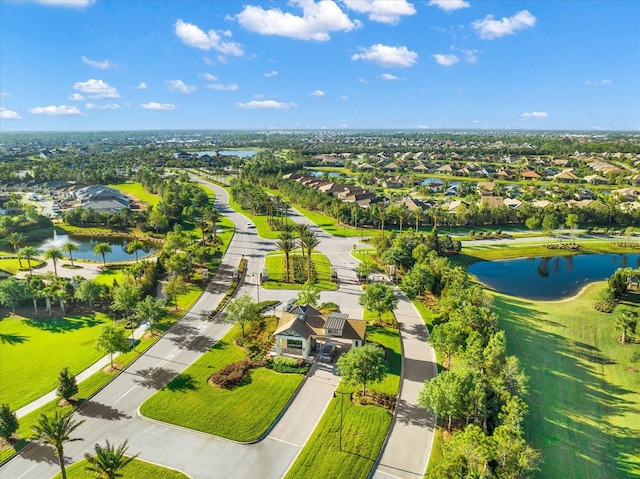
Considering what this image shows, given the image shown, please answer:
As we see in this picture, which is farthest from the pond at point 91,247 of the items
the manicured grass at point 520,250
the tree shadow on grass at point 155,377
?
the manicured grass at point 520,250

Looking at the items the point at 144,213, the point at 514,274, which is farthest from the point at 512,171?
the point at 144,213

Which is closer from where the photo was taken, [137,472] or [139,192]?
[137,472]

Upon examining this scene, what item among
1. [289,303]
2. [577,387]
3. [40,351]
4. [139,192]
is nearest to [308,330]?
[289,303]

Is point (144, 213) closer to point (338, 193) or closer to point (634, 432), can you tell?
point (338, 193)

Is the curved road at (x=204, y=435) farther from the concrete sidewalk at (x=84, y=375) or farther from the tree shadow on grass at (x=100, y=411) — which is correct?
the concrete sidewalk at (x=84, y=375)

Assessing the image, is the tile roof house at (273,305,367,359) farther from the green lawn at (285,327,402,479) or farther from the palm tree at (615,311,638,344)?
the palm tree at (615,311,638,344)

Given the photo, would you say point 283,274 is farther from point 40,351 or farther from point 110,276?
point 40,351

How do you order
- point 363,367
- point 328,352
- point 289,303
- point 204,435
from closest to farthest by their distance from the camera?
1. point 204,435
2. point 363,367
3. point 328,352
4. point 289,303
